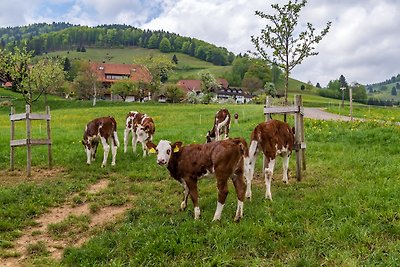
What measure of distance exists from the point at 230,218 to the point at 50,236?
4.34m

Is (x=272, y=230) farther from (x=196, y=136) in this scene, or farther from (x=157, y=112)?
(x=157, y=112)

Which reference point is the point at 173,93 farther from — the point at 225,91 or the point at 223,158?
the point at 223,158

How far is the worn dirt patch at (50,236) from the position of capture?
26.9 feet

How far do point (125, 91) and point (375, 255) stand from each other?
302 feet

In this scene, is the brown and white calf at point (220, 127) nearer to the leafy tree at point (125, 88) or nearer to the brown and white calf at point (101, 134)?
the brown and white calf at point (101, 134)

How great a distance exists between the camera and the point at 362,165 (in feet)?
44.0

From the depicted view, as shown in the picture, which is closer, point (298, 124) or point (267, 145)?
point (267, 145)

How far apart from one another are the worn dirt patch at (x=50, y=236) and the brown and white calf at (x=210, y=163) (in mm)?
2201

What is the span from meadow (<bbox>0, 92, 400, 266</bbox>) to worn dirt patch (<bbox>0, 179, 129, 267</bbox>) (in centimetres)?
17

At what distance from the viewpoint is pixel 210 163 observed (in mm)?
9102

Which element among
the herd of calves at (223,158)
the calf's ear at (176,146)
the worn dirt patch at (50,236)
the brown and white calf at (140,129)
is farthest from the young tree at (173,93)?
the calf's ear at (176,146)

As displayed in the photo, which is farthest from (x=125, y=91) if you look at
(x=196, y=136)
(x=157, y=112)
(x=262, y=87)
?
(x=196, y=136)

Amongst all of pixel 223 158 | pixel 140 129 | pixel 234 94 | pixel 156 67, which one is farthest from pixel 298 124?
pixel 234 94

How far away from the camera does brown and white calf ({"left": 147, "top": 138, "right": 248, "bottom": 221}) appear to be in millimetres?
8828
